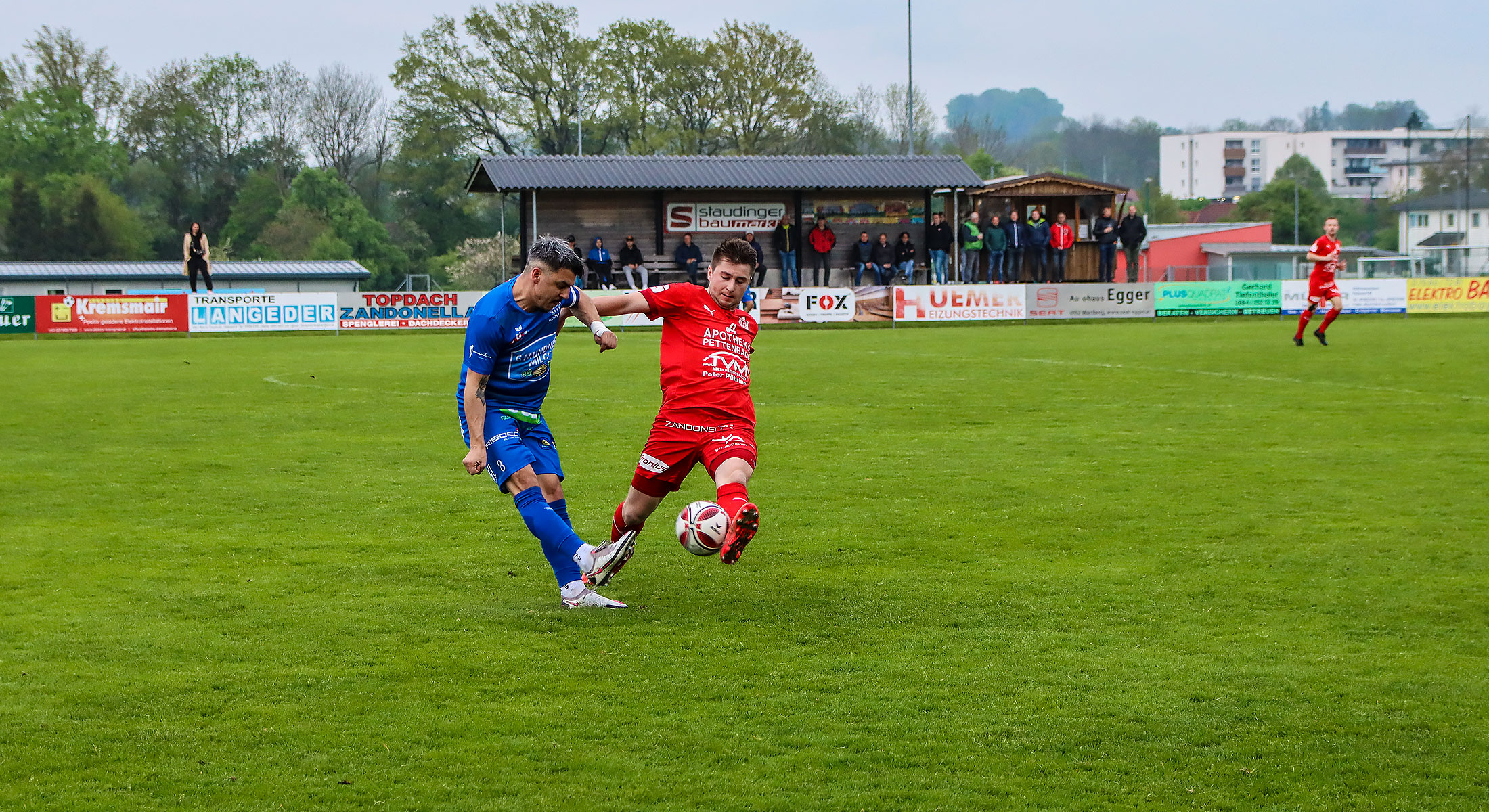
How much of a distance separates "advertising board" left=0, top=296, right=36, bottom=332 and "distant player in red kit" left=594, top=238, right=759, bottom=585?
93.3ft

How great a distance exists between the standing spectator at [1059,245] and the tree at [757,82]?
3546 centimetres

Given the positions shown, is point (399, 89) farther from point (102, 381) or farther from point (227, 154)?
point (102, 381)

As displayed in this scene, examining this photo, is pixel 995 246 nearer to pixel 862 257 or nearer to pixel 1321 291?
pixel 862 257

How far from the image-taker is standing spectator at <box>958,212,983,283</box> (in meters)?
36.2

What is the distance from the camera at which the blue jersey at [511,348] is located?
251 inches

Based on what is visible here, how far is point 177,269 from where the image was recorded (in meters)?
74.1

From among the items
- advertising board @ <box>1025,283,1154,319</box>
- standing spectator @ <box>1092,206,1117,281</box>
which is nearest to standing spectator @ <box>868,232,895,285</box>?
advertising board @ <box>1025,283,1154,319</box>

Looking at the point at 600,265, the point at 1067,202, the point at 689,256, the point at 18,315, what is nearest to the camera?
the point at 18,315

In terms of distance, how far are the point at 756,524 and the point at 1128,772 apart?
6.57 feet

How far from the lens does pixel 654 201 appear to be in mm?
38125

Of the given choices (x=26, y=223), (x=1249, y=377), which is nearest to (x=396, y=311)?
(x=1249, y=377)

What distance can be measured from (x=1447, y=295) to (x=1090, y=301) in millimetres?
9170

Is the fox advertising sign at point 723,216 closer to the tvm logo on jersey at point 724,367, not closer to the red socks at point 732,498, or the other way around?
the tvm logo on jersey at point 724,367

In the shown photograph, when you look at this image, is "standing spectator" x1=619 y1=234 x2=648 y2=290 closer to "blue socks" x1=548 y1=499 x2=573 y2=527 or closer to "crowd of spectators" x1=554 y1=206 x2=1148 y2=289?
"crowd of spectators" x1=554 y1=206 x2=1148 y2=289
